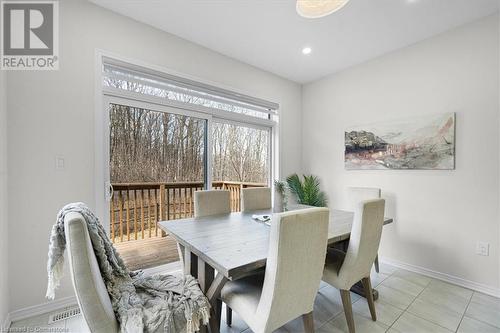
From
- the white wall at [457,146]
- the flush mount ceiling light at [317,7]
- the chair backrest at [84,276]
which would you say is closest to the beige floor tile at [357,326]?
the white wall at [457,146]

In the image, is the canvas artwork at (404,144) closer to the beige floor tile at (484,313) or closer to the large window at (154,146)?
the beige floor tile at (484,313)

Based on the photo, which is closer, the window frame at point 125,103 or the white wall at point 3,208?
the white wall at point 3,208

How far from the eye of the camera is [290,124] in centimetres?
397

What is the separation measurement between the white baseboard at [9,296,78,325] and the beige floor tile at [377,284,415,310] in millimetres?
2847

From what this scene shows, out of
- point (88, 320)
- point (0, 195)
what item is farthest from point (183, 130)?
point (88, 320)

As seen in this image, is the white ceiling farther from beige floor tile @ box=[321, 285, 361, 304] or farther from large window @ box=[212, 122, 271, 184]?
beige floor tile @ box=[321, 285, 361, 304]

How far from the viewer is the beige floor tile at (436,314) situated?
6.00ft

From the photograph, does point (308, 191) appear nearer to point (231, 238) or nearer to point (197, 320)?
point (231, 238)

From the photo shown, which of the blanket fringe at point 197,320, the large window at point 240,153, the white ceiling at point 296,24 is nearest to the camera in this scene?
the blanket fringe at point 197,320

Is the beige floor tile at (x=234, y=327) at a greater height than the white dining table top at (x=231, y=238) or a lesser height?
lesser

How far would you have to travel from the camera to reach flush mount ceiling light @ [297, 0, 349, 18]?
1.65 metres

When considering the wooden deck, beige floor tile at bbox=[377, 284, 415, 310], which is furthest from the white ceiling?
beige floor tile at bbox=[377, 284, 415, 310]

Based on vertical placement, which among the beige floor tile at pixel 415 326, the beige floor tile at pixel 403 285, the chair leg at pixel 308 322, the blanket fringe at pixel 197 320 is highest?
the blanket fringe at pixel 197 320

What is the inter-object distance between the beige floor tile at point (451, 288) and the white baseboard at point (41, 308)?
3.51m
